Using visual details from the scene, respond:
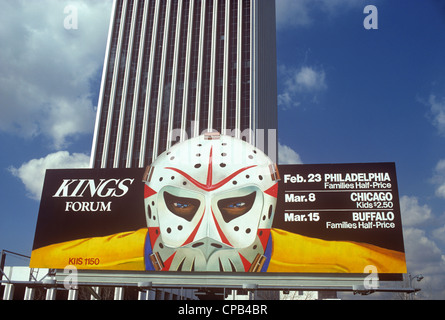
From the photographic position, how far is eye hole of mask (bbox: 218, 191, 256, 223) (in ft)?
52.6

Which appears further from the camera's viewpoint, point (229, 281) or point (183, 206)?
point (183, 206)

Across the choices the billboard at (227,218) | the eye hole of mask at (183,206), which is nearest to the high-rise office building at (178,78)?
the billboard at (227,218)

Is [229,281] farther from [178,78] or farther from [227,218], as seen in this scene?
[178,78]

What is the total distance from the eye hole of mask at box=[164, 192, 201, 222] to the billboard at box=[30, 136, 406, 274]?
4 centimetres

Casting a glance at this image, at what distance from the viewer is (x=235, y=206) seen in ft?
53.0

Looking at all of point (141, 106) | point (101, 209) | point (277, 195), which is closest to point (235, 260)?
point (277, 195)

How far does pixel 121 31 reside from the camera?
216 feet

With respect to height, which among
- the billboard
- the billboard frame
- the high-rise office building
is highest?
the high-rise office building

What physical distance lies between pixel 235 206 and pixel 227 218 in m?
0.58

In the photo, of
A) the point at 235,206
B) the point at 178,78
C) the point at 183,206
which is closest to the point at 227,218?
the point at 235,206

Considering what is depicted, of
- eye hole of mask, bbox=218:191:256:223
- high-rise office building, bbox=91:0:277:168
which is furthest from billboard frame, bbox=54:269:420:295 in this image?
high-rise office building, bbox=91:0:277:168

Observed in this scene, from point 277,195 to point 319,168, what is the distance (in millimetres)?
2139

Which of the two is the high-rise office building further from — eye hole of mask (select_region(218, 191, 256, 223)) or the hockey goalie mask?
eye hole of mask (select_region(218, 191, 256, 223))
